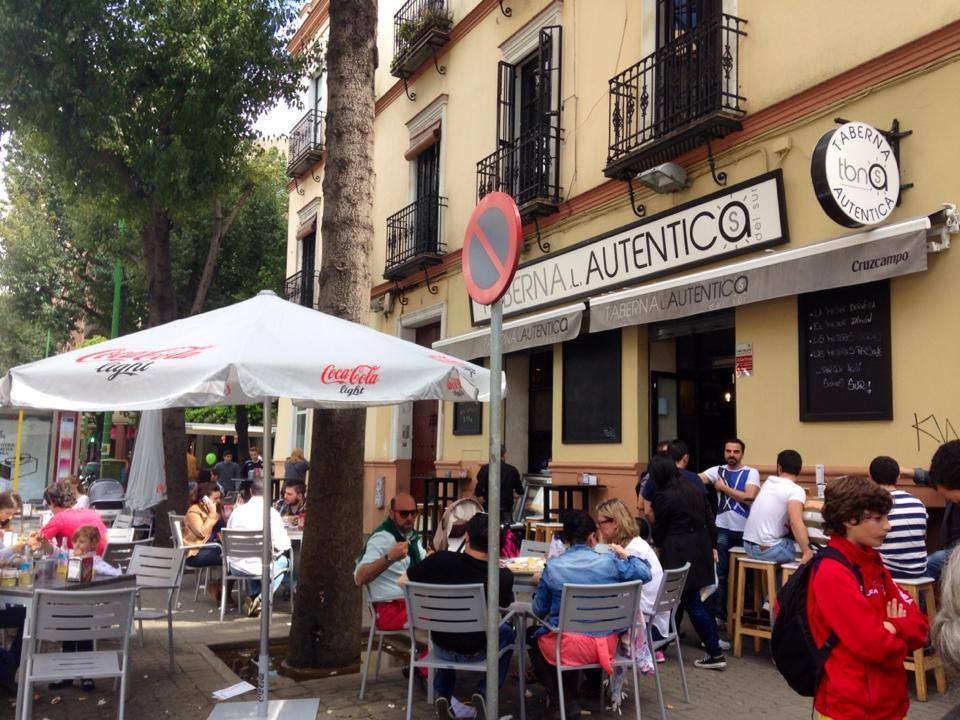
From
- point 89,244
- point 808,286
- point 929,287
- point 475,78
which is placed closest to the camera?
point 929,287

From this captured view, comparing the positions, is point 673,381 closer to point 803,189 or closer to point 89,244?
point 803,189

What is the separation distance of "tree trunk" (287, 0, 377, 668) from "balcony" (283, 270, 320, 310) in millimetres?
12426

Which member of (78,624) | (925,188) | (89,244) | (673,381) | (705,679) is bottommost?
(705,679)

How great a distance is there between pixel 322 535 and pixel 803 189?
5.42 meters

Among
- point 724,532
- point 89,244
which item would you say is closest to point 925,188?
point 724,532

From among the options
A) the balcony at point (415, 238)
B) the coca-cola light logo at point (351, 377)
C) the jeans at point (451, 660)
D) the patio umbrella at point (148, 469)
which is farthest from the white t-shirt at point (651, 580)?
the balcony at point (415, 238)

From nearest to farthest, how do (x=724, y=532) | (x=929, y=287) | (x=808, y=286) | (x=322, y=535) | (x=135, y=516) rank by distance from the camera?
(x=322, y=535)
(x=929, y=287)
(x=808, y=286)
(x=724, y=532)
(x=135, y=516)

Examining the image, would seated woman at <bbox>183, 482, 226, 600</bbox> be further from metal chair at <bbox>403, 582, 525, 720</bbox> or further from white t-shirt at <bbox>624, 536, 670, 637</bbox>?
white t-shirt at <bbox>624, 536, 670, 637</bbox>

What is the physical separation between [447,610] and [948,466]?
109 inches

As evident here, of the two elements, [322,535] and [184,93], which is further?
[184,93]

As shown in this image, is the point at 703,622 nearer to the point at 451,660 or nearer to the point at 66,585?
the point at 451,660

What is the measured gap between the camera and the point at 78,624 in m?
4.93

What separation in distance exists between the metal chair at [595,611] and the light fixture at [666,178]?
18.0 feet

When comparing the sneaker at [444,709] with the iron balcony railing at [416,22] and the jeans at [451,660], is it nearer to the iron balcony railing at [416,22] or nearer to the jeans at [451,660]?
the jeans at [451,660]
